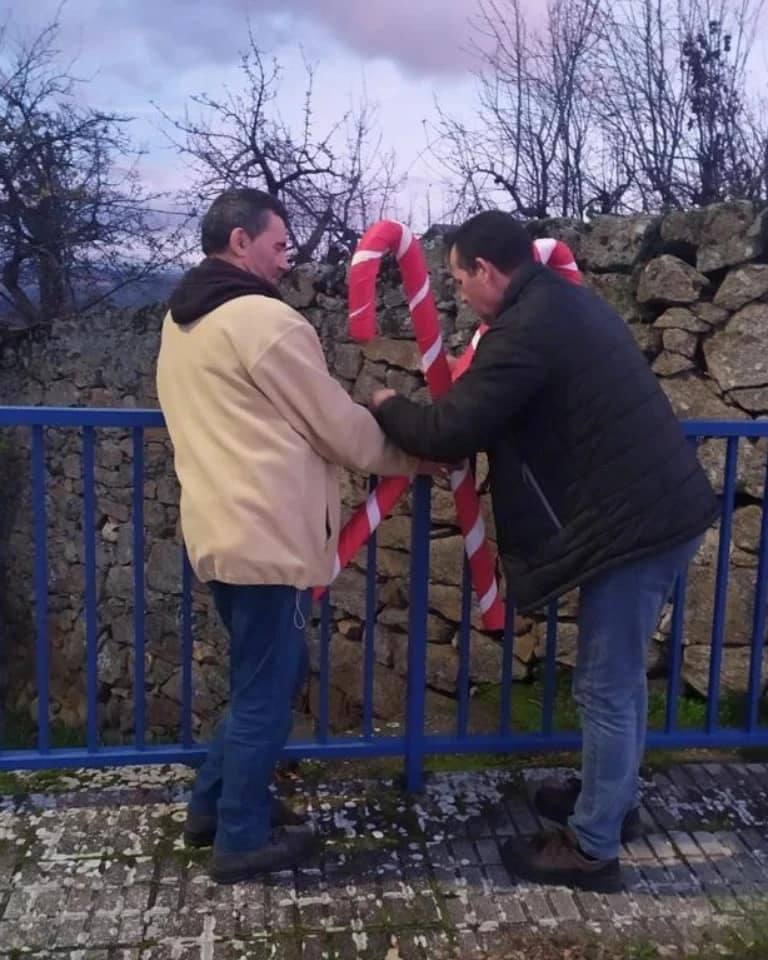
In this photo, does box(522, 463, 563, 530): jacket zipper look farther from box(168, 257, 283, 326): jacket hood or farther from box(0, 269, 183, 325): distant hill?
box(0, 269, 183, 325): distant hill

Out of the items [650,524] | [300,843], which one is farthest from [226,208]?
[300,843]

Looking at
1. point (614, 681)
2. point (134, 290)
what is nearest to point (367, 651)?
point (614, 681)

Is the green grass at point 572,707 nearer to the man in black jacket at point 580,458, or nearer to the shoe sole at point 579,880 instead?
the shoe sole at point 579,880

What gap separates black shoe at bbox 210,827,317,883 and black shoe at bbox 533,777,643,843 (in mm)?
725

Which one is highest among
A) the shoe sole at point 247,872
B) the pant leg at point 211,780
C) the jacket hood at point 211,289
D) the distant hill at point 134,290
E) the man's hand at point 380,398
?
the distant hill at point 134,290

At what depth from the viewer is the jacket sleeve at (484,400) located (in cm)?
Result: 252

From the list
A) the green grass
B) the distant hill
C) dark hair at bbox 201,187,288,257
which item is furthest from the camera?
the distant hill

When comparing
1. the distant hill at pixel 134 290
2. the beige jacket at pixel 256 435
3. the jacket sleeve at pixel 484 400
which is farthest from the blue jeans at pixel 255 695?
the distant hill at pixel 134 290

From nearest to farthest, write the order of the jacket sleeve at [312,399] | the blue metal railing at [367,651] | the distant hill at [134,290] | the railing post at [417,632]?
1. the jacket sleeve at [312,399]
2. the blue metal railing at [367,651]
3. the railing post at [417,632]
4. the distant hill at [134,290]

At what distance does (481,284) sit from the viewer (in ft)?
8.77

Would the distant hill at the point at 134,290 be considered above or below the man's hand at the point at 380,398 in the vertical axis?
above

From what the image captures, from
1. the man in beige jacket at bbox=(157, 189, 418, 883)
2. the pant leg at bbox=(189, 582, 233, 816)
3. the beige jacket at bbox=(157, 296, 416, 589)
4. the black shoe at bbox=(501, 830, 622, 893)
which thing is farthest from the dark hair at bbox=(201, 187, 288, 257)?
the black shoe at bbox=(501, 830, 622, 893)

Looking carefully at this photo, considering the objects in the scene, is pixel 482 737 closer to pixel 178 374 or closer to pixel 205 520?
pixel 205 520

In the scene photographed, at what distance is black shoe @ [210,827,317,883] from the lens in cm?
281
